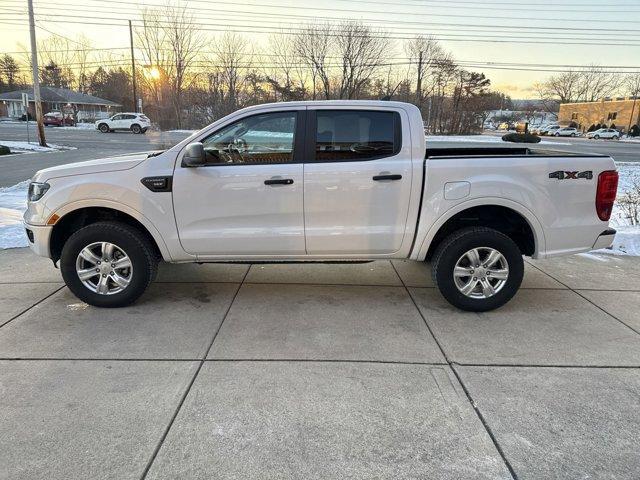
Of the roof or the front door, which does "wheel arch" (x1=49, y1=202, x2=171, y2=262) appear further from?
the roof

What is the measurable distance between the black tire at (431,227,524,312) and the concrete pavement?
15 centimetres

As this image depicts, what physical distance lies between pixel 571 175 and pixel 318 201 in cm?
228

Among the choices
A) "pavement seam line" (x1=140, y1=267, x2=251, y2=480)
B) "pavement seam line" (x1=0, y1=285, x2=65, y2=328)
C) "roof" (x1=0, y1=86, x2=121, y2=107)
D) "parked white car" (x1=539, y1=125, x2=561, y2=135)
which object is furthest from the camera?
"parked white car" (x1=539, y1=125, x2=561, y2=135)

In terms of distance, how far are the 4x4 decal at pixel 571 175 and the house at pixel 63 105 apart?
65168 mm

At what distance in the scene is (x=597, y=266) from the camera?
6023 mm

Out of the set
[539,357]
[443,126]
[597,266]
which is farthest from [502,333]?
[443,126]

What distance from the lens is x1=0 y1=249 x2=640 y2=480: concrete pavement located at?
8.17 ft

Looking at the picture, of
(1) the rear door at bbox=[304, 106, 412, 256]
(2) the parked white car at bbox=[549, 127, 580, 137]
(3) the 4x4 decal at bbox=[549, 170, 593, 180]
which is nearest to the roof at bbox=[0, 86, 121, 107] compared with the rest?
(2) the parked white car at bbox=[549, 127, 580, 137]

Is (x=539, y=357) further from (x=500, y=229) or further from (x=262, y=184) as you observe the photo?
(x=262, y=184)

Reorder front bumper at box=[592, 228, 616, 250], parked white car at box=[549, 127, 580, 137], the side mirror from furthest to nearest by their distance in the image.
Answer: parked white car at box=[549, 127, 580, 137] → front bumper at box=[592, 228, 616, 250] → the side mirror

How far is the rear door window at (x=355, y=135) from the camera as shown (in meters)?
4.27

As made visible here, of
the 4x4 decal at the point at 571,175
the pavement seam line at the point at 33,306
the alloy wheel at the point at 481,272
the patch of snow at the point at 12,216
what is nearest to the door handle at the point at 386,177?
the alloy wheel at the point at 481,272

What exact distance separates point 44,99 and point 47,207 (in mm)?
67499

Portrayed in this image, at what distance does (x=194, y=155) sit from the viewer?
159 inches
